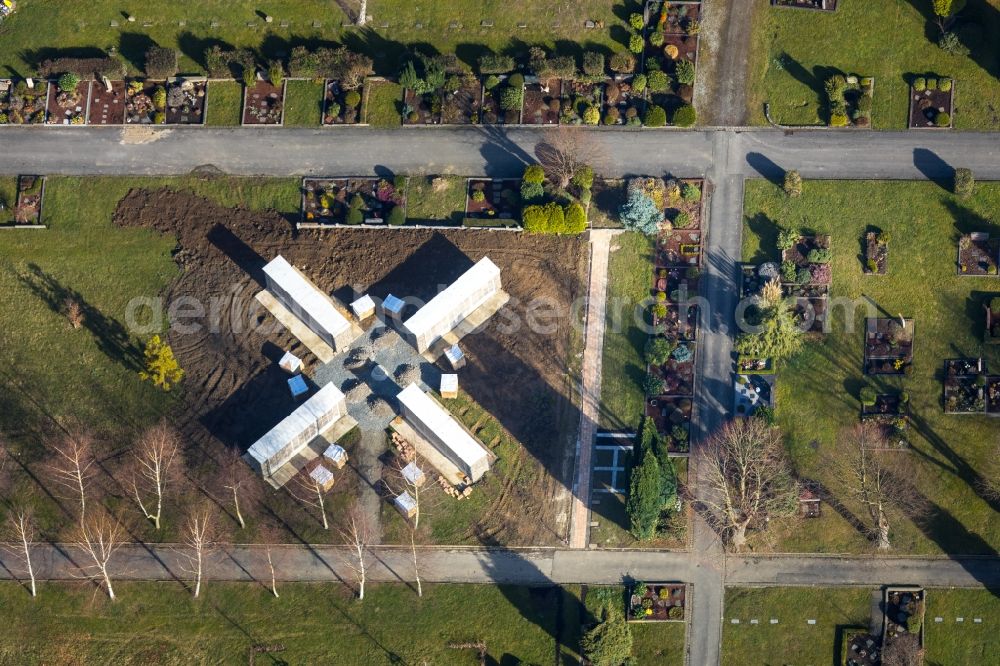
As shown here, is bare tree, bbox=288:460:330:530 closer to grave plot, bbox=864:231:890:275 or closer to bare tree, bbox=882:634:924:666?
bare tree, bbox=882:634:924:666

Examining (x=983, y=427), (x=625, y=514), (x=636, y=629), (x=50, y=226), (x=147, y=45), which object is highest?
(x=147, y=45)

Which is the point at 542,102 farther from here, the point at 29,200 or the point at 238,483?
the point at 29,200

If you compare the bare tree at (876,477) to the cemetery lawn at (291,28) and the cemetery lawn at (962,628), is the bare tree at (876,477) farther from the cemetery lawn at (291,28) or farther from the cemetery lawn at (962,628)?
the cemetery lawn at (291,28)

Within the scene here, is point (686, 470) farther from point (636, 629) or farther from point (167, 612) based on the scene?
point (167, 612)

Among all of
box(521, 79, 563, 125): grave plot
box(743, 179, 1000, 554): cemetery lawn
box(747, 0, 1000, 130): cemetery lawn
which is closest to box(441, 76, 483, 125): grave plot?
box(521, 79, 563, 125): grave plot

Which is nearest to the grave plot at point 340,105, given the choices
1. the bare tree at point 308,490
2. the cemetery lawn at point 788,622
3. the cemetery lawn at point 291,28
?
the cemetery lawn at point 291,28

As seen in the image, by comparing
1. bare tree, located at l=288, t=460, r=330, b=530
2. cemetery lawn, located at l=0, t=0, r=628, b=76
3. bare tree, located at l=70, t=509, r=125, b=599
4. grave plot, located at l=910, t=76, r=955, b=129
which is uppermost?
cemetery lawn, located at l=0, t=0, r=628, b=76

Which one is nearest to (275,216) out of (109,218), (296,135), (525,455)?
(296,135)
